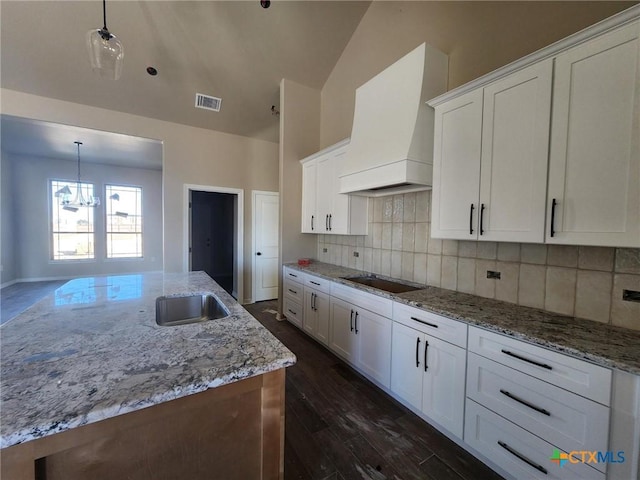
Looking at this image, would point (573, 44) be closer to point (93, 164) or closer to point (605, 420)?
point (605, 420)

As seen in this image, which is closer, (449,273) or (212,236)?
(449,273)

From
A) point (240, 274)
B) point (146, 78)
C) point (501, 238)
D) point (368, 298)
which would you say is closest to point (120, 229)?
point (240, 274)

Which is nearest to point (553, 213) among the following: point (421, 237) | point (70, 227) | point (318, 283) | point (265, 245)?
point (421, 237)

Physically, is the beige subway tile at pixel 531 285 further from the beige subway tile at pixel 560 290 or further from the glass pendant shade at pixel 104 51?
the glass pendant shade at pixel 104 51

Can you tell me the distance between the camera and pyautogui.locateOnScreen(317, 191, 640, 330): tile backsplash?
1.47 m

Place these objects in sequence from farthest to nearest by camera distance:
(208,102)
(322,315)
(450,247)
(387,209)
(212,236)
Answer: (212,236) < (208,102) < (322,315) < (387,209) < (450,247)

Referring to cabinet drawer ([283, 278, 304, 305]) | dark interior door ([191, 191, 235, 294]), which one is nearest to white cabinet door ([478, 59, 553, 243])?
cabinet drawer ([283, 278, 304, 305])

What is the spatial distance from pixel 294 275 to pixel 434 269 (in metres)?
1.91

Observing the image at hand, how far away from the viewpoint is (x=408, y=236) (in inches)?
105

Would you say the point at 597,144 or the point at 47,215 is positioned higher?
the point at 597,144

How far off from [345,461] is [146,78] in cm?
476

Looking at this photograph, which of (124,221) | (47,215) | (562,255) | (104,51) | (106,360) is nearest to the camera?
(106,360)

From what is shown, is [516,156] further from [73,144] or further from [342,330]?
[73,144]

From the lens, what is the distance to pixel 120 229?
6.86 meters
